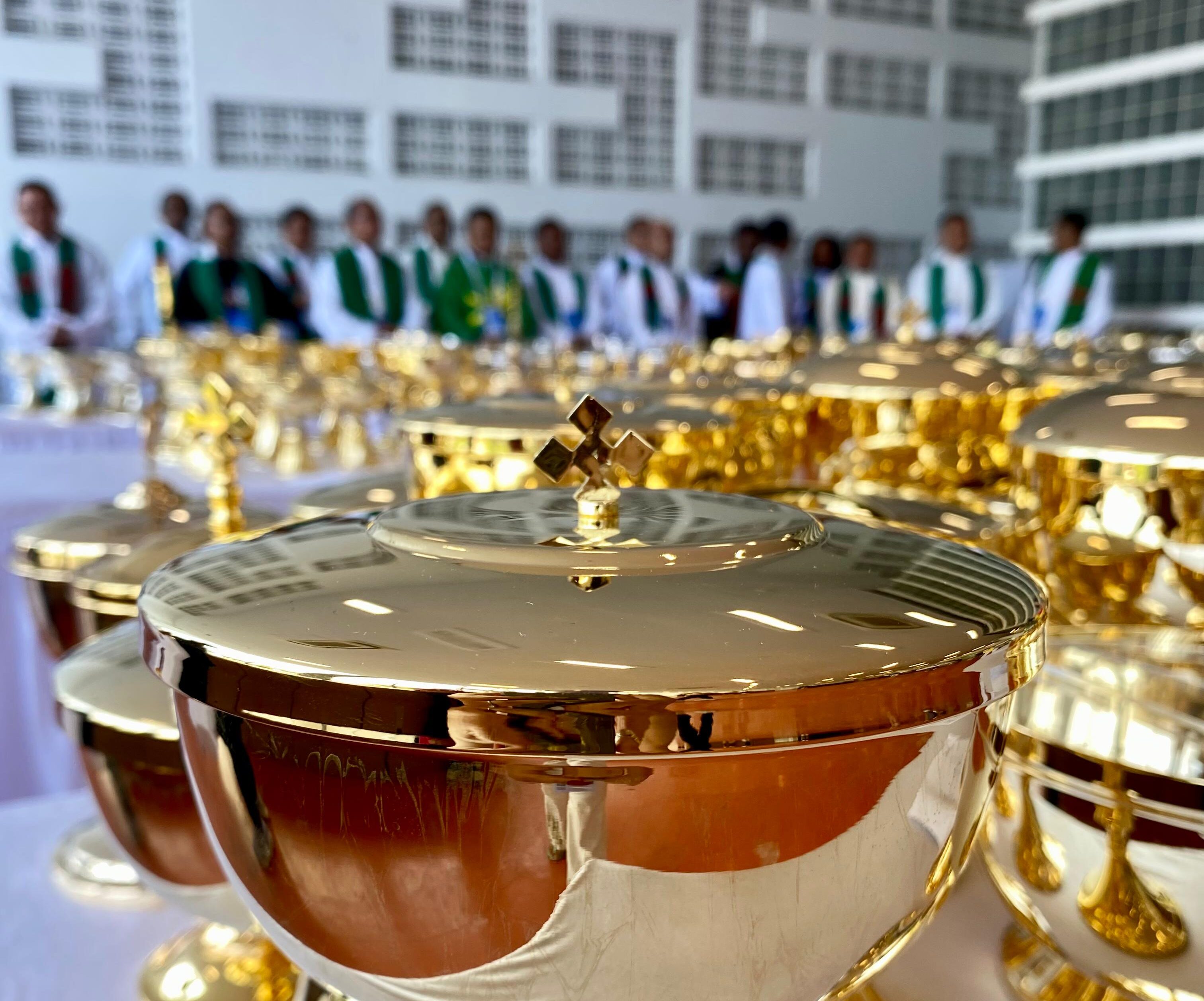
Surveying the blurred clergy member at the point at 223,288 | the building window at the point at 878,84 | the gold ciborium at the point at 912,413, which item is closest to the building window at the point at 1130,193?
the building window at the point at 878,84

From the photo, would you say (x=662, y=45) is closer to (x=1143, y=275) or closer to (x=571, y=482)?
(x=1143, y=275)

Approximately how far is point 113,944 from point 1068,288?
5.38 m

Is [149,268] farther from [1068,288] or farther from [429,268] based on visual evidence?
[1068,288]

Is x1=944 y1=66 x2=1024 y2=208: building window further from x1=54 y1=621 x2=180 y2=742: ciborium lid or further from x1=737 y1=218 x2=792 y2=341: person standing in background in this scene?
x1=54 y1=621 x2=180 y2=742: ciborium lid

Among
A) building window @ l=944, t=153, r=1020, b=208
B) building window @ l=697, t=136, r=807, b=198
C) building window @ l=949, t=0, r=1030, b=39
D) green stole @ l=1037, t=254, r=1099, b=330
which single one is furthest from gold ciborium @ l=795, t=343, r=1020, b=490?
building window @ l=949, t=0, r=1030, b=39

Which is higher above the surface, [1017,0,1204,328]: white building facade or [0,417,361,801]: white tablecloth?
[1017,0,1204,328]: white building facade

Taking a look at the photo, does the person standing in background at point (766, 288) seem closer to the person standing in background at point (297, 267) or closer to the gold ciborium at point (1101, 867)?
the person standing in background at point (297, 267)

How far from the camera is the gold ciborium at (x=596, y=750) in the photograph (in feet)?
0.71

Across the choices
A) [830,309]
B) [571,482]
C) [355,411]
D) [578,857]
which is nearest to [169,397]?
[355,411]

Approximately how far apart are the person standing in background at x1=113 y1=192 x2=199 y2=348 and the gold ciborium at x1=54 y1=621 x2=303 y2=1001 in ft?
13.8

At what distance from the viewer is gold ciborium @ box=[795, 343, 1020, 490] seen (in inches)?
27.3

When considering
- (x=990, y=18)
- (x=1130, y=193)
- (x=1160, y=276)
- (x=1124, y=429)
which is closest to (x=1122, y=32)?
(x=1130, y=193)

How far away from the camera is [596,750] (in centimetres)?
22

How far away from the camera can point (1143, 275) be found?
18.0 ft
